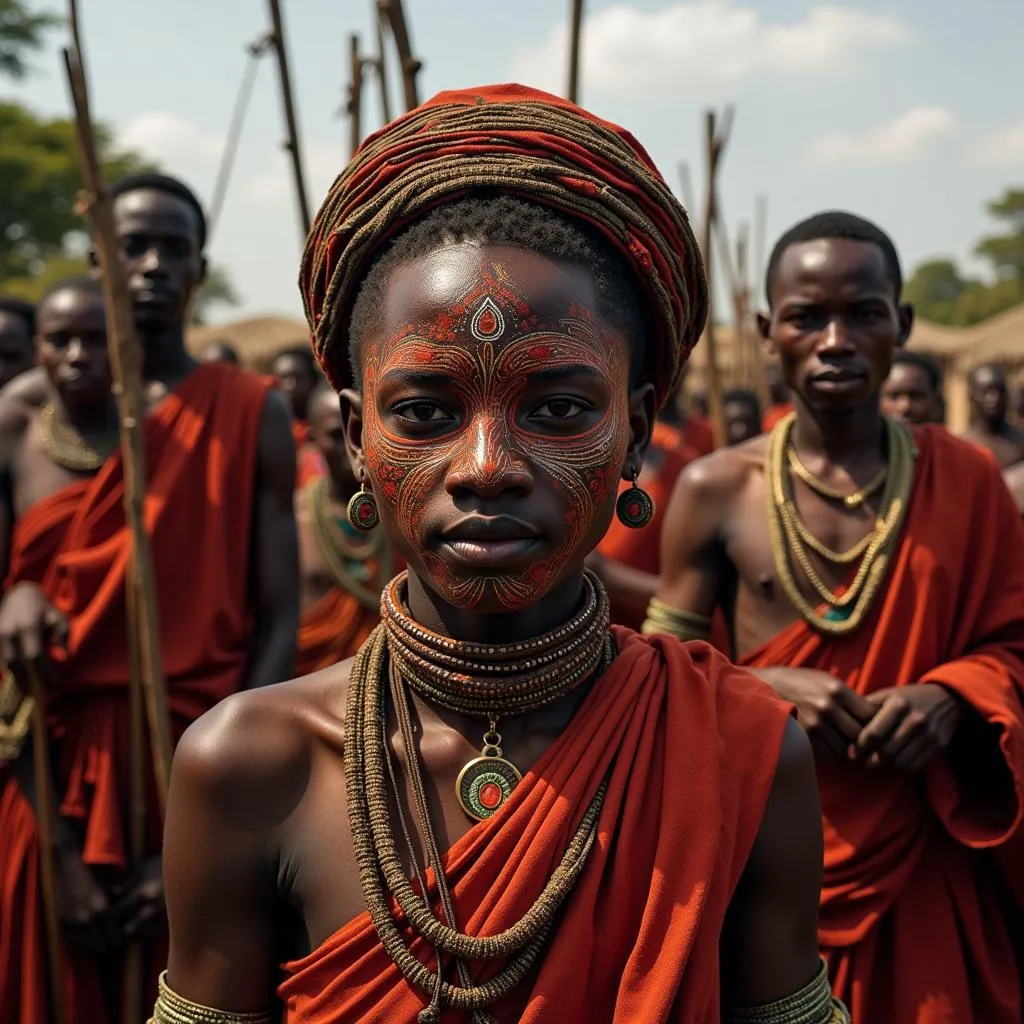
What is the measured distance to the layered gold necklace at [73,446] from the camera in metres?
4.37

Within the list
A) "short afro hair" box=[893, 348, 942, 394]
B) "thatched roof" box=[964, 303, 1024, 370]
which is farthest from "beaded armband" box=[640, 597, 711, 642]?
"thatched roof" box=[964, 303, 1024, 370]

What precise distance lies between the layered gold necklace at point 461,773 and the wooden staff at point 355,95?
9.87ft

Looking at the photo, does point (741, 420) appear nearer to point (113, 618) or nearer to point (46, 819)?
point (113, 618)

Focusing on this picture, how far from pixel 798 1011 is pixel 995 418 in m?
8.81

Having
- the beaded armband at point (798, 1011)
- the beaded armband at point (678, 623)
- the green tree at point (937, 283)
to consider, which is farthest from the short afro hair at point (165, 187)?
the green tree at point (937, 283)

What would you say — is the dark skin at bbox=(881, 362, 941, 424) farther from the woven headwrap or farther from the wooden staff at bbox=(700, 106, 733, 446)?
the woven headwrap

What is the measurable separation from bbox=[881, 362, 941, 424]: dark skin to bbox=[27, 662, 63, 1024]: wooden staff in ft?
16.6

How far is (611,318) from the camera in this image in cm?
192

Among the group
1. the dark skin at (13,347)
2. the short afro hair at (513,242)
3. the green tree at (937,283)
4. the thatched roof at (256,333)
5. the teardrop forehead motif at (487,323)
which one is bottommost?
the green tree at (937,283)

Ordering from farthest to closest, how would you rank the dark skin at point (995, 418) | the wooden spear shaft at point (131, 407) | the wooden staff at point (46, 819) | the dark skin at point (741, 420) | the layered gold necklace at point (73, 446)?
1. the dark skin at point (741, 420)
2. the dark skin at point (995, 418)
3. the layered gold necklace at point (73, 446)
4. the wooden staff at point (46, 819)
5. the wooden spear shaft at point (131, 407)

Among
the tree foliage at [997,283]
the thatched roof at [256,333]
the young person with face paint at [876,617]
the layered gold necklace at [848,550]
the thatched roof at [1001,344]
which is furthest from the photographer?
the tree foliage at [997,283]

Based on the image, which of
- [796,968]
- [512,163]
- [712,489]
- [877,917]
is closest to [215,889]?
[796,968]

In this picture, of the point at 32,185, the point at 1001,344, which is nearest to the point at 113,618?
the point at 1001,344

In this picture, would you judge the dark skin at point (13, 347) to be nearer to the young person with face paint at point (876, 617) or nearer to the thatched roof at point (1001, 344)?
the young person with face paint at point (876, 617)
